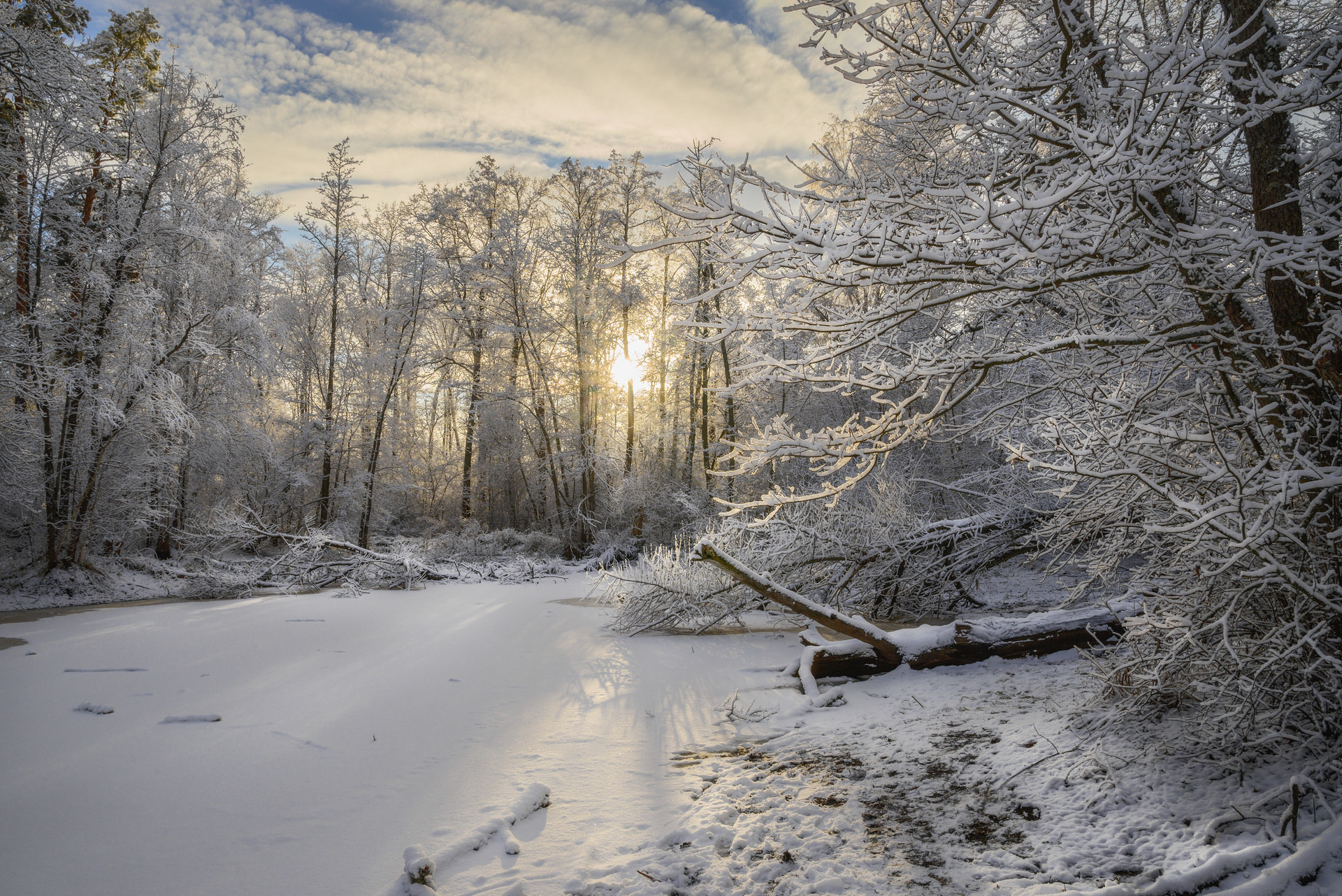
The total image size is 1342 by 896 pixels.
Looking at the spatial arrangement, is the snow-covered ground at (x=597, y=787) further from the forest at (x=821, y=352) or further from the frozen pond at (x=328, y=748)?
the forest at (x=821, y=352)

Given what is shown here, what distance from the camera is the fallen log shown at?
4258mm

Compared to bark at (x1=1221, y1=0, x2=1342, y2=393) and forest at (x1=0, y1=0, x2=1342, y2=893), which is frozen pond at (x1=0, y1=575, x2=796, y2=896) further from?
bark at (x1=1221, y1=0, x2=1342, y2=393)

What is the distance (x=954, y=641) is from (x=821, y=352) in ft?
9.38

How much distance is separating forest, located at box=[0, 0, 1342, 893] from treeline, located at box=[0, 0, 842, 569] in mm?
112

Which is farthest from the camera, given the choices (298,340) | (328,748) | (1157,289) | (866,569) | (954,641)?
(298,340)

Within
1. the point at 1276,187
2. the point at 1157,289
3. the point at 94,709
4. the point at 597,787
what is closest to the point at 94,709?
the point at 94,709

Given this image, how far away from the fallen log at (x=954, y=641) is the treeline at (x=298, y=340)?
2.78m

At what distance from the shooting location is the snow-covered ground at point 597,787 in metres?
2.10

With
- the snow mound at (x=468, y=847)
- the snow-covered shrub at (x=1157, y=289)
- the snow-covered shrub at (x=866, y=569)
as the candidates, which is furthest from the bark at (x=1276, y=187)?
the snow-covered shrub at (x=866, y=569)

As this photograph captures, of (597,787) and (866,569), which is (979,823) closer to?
(597,787)

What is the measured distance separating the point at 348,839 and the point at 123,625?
673cm

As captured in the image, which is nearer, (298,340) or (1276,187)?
(1276,187)

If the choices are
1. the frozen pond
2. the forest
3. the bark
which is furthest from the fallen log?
A: the bark

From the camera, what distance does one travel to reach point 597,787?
3.01 meters
